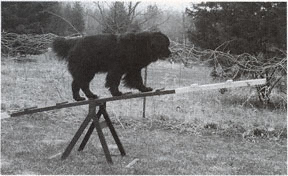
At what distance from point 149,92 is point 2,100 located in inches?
258

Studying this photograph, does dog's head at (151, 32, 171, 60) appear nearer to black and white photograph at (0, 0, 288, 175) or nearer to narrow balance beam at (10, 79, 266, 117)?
black and white photograph at (0, 0, 288, 175)

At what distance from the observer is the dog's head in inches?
163

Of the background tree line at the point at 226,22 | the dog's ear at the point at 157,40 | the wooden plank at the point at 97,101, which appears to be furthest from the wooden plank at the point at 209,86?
the background tree line at the point at 226,22

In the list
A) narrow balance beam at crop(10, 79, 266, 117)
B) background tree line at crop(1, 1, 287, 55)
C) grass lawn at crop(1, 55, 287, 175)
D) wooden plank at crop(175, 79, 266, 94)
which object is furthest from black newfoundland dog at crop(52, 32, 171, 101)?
background tree line at crop(1, 1, 287, 55)

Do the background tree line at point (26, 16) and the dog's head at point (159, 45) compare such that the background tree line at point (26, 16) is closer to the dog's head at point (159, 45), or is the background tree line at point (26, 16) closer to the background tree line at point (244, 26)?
the background tree line at point (244, 26)

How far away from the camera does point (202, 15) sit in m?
10.6

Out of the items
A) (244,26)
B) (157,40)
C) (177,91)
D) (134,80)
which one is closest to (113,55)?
(134,80)

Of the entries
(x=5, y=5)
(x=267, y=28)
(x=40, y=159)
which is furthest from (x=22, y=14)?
(x=40, y=159)

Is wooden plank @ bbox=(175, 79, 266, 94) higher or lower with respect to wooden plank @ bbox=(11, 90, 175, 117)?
higher

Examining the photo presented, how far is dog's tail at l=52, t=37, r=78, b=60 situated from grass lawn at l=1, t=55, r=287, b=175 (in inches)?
40.2

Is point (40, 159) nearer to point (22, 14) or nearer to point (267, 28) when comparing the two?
point (267, 28)

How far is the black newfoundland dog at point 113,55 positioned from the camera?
4250 millimetres

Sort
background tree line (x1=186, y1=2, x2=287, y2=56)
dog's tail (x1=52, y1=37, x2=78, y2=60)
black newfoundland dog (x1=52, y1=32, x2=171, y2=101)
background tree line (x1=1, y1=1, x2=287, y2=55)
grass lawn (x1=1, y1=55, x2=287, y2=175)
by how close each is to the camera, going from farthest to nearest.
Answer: background tree line (x1=186, y1=2, x2=287, y2=56)
background tree line (x1=1, y1=1, x2=287, y2=55)
grass lawn (x1=1, y1=55, x2=287, y2=175)
dog's tail (x1=52, y1=37, x2=78, y2=60)
black newfoundland dog (x1=52, y1=32, x2=171, y2=101)

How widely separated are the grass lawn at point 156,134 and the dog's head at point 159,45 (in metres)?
1.71
